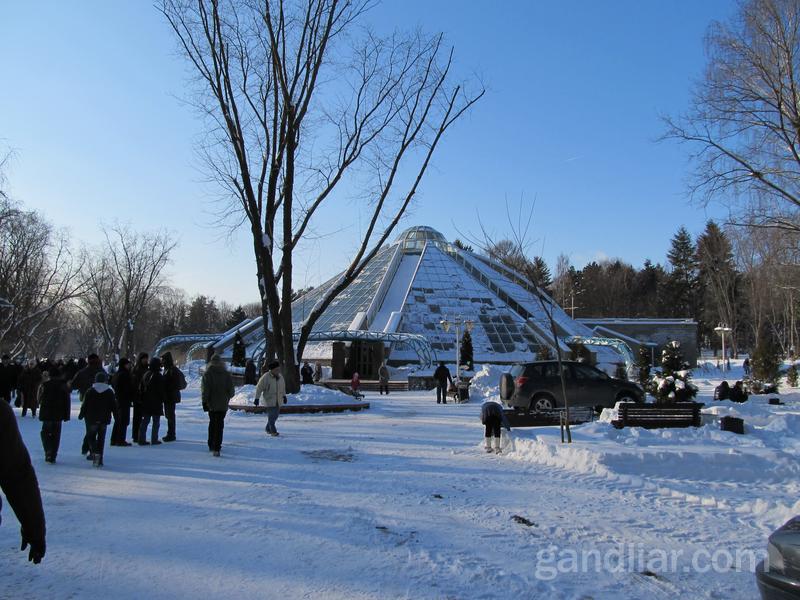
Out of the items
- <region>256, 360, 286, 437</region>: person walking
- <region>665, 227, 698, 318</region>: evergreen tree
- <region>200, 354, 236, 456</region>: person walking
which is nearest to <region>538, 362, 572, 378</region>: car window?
<region>256, 360, 286, 437</region>: person walking

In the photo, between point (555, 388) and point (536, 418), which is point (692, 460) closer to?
point (536, 418)

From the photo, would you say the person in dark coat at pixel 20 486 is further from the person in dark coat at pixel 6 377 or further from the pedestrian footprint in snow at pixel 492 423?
the person in dark coat at pixel 6 377

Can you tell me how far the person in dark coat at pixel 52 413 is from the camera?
349 inches

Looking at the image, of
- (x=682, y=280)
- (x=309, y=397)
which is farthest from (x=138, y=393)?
(x=682, y=280)

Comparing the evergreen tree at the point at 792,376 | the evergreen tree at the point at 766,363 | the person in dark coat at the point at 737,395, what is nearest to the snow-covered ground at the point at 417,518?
the person in dark coat at the point at 737,395

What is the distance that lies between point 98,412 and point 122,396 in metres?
1.80

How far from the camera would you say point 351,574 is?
4562mm

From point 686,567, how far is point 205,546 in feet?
12.4

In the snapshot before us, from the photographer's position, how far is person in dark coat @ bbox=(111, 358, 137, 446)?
1047 cm

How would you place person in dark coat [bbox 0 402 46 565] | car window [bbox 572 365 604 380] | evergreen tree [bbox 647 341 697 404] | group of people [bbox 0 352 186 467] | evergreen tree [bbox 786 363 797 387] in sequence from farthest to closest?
evergreen tree [bbox 786 363 797 387], car window [bbox 572 365 604 380], evergreen tree [bbox 647 341 697 404], group of people [bbox 0 352 186 467], person in dark coat [bbox 0 402 46 565]

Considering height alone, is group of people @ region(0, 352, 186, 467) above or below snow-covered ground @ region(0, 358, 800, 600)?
above

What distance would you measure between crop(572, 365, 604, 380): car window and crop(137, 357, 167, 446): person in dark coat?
9.76m

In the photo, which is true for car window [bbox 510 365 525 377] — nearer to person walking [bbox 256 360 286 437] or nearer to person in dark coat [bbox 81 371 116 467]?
person walking [bbox 256 360 286 437]

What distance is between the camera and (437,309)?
145ft
